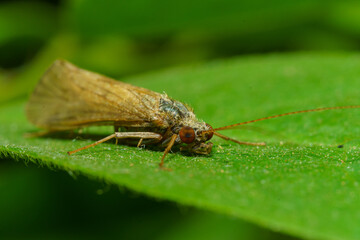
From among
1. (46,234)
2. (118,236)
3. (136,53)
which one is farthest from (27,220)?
(136,53)

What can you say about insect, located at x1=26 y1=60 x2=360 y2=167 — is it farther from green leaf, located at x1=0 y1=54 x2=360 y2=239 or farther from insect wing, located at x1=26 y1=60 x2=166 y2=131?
green leaf, located at x1=0 y1=54 x2=360 y2=239

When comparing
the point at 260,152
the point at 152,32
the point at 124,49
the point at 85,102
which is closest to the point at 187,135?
the point at 260,152

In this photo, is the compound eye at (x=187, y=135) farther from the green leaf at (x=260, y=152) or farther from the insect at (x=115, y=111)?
the green leaf at (x=260, y=152)

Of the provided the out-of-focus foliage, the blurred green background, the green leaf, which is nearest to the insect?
the green leaf

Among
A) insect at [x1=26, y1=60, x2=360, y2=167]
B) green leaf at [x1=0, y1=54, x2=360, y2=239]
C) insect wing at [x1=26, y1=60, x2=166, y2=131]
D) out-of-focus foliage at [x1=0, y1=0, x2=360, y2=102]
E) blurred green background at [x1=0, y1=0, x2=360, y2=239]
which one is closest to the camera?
green leaf at [x1=0, y1=54, x2=360, y2=239]

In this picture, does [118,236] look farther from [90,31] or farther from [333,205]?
[333,205]

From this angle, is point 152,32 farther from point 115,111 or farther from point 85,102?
point 115,111

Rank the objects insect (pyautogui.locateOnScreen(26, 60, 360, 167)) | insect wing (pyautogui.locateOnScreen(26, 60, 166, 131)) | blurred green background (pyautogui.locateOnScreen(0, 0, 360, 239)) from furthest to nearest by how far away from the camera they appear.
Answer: blurred green background (pyautogui.locateOnScreen(0, 0, 360, 239)), insect wing (pyautogui.locateOnScreen(26, 60, 166, 131)), insect (pyautogui.locateOnScreen(26, 60, 360, 167))
